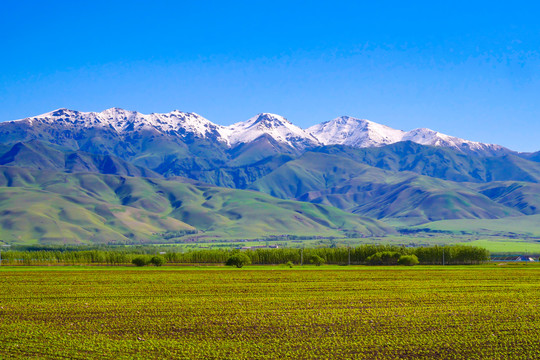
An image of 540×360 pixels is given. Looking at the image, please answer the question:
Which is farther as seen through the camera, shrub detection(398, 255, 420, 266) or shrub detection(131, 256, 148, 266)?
shrub detection(398, 255, 420, 266)

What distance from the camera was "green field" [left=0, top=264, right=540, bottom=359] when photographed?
→ 32094 millimetres

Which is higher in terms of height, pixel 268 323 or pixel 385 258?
pixel 268 323

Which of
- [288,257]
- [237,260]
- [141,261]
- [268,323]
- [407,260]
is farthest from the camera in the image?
[288,257]

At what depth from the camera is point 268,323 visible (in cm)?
3962

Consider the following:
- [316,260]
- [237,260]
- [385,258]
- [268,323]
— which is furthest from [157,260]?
[268,323]

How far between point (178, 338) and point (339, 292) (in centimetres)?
2774

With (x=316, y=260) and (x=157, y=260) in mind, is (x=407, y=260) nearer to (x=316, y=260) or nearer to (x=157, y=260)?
(x=316, y=260)

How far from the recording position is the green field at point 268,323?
3209 centimetres

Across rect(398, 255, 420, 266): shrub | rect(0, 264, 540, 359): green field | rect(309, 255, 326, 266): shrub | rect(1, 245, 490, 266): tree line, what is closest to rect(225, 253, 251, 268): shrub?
rect(1, 245, 490, 266): tree line

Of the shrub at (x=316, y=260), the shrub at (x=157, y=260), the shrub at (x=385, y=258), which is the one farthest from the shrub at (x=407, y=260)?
the shrub at (x=157, y=260)

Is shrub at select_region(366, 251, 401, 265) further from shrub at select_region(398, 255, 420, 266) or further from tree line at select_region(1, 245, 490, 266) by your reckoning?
shrub at select_region(398, 255, 420, 266)

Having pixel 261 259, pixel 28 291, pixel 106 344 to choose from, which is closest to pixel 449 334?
pixel 106 344

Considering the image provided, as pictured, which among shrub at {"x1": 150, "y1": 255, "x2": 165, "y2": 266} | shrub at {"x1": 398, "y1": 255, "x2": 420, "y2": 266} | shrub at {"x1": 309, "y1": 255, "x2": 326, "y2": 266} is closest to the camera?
shrub at {"x1": 150, "y1": 255, "x2": 165, "y2": 266}

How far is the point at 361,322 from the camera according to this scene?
39.7 m
